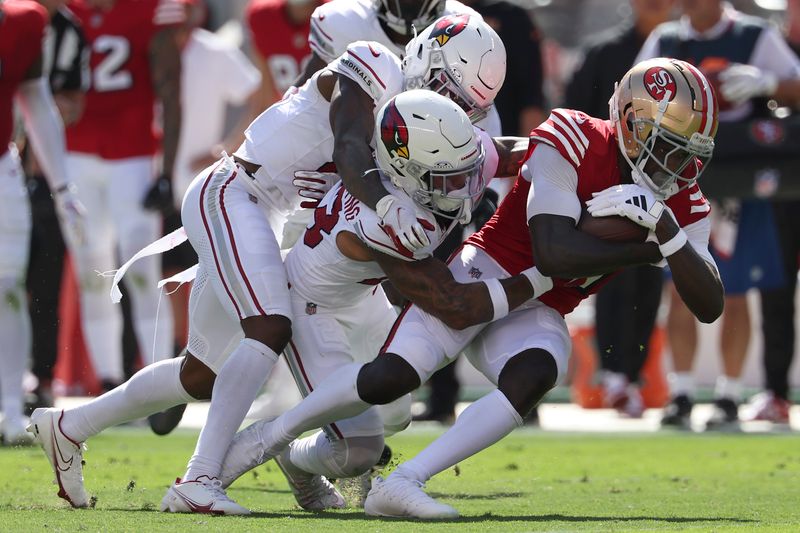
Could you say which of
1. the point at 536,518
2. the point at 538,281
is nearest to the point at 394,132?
the point at 538,281

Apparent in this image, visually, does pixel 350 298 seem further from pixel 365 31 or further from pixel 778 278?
pixel 778 278

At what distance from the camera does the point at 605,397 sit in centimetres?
905

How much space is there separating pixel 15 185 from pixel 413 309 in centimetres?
294

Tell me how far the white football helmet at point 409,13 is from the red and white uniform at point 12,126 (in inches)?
94.7

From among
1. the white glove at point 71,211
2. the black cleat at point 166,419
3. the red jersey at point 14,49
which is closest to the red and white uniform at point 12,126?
the red jersey at point 14,49

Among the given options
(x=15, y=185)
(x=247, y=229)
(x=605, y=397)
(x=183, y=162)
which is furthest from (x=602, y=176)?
(x=183, y=162)

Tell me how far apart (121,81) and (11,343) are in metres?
1.96

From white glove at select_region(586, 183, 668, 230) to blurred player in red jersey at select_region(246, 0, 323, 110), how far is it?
13.1ft

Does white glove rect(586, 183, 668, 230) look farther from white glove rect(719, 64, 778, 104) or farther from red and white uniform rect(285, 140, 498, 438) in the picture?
white glove rect(719, 64, 778, 104)

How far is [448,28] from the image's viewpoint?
5320mm

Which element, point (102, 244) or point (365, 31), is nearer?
point (365, 31)

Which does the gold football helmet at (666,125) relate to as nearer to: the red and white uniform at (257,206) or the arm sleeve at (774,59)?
the red and white uniform at (257,206)

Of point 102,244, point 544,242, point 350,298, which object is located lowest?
point 102,244

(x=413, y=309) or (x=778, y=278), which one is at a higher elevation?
(x=413, y=309)
